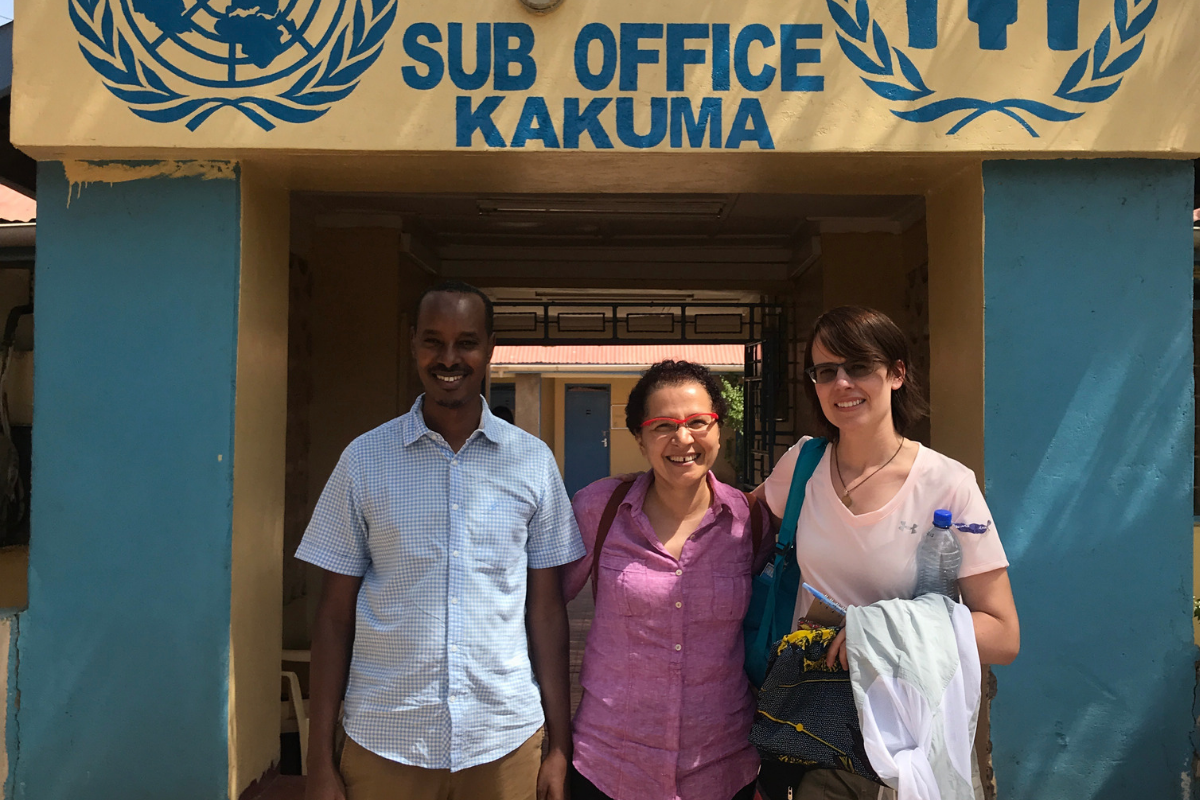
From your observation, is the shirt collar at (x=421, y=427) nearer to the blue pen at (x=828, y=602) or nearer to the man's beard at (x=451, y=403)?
the man's beard at (x=451, y=403)

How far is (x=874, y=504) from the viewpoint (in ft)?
6.67


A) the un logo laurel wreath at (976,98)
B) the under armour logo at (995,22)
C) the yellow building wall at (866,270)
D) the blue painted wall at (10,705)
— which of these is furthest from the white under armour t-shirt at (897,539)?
the yellow building wall at (866,270)

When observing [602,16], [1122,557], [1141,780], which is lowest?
[1141,780]

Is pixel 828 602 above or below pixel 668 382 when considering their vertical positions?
below

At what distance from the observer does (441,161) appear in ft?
10.5

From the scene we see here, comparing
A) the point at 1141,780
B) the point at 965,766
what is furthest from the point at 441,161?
the point at 1141,780

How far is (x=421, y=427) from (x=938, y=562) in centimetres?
128

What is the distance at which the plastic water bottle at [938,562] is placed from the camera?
1.96 meters

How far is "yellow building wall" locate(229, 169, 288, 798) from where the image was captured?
124 inches

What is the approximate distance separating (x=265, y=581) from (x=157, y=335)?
1012mm

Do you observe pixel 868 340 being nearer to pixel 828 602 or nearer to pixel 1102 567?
pixel 828 602

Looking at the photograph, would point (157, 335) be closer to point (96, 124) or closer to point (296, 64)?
point (96, 124)

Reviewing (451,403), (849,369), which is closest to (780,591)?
(849,369)

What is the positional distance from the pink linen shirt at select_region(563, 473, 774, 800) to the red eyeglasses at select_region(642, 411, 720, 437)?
9.4 inches
